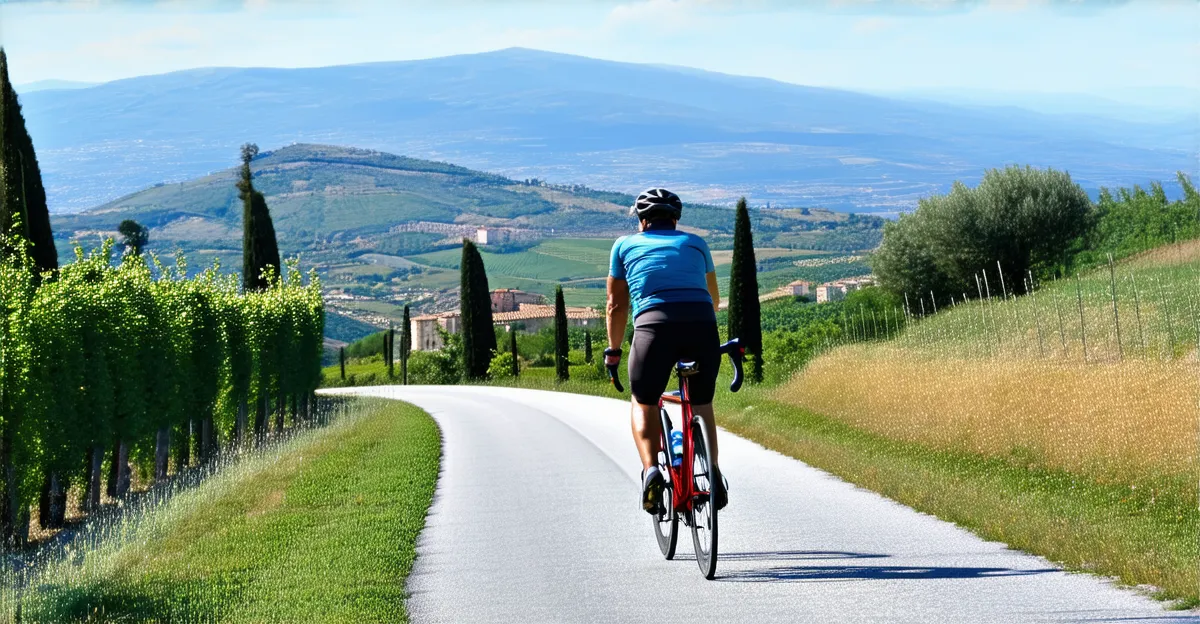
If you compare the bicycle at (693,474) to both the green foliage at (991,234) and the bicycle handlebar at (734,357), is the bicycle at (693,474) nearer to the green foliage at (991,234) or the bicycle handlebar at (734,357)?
the bicycle handlebar at (734,357)

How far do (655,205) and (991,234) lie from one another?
4985 cm

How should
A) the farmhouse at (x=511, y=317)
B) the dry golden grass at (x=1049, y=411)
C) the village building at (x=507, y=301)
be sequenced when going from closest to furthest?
the dry golden grass at (x=1049, y=411), the farmhouse at (x=511, y=317), the village building at (x=507, y=301)

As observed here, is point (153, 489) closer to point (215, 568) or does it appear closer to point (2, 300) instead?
point (2, 300)

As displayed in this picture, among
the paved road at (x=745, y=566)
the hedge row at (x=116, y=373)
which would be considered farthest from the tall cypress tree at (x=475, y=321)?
the paved road at (x=745, y=566)

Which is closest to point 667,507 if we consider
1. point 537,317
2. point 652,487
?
point 652,487

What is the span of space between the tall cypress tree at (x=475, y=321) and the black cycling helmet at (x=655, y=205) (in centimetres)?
5664

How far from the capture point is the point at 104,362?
19969 mm

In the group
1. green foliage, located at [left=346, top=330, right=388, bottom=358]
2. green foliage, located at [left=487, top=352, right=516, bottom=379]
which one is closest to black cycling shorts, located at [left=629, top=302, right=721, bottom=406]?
green foliage, located at [left=487, top=352, right=516, bottom=379]

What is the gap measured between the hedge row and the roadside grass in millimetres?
1820

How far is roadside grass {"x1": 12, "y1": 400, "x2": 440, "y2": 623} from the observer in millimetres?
8828

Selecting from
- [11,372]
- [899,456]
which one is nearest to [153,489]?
[11,372]

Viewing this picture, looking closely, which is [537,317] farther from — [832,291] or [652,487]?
[652,487]

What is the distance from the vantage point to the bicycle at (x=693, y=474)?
28.8ft

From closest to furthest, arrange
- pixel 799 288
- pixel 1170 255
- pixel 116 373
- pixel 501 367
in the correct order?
1. pixel 116 373
2. pixel 1170 255
3. pixel 501 367
4. pixel 799 288
